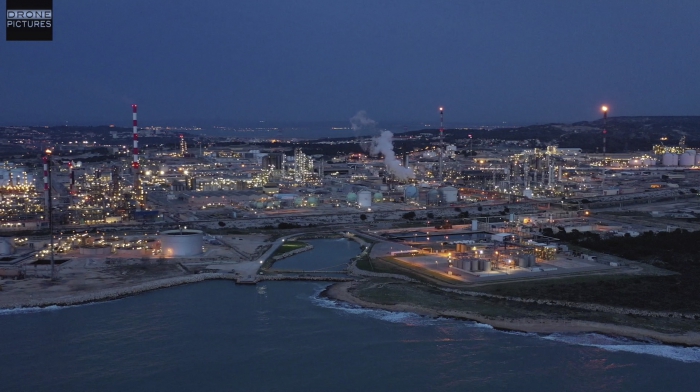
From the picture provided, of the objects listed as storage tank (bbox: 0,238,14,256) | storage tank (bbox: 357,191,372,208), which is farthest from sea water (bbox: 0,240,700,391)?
storage tank (bbox: 357,191,372,208)

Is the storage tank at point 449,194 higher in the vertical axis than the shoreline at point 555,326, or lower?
higher

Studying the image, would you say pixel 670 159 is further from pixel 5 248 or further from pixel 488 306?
pixel 5 248

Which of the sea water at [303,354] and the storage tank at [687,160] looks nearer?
the sea water at [303,354]

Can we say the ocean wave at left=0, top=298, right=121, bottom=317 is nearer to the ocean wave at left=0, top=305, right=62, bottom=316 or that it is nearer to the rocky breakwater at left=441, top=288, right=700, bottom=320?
the ocean wave at left=0, top=305, right=62, bottom=316

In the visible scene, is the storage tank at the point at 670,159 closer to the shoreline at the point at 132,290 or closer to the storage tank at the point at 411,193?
the storage tank at the point at 411,193

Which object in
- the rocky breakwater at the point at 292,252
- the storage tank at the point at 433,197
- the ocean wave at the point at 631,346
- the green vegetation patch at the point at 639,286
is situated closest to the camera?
→ the ocean wave at the point at 631,346

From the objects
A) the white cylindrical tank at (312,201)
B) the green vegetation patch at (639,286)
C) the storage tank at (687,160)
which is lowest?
the green vegetation patch at (639,286)

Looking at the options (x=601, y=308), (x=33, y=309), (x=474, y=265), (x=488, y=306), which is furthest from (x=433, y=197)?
(x=33, y=309)

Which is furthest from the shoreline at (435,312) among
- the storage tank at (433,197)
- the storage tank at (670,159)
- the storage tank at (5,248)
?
the storage tank at (670,159)
